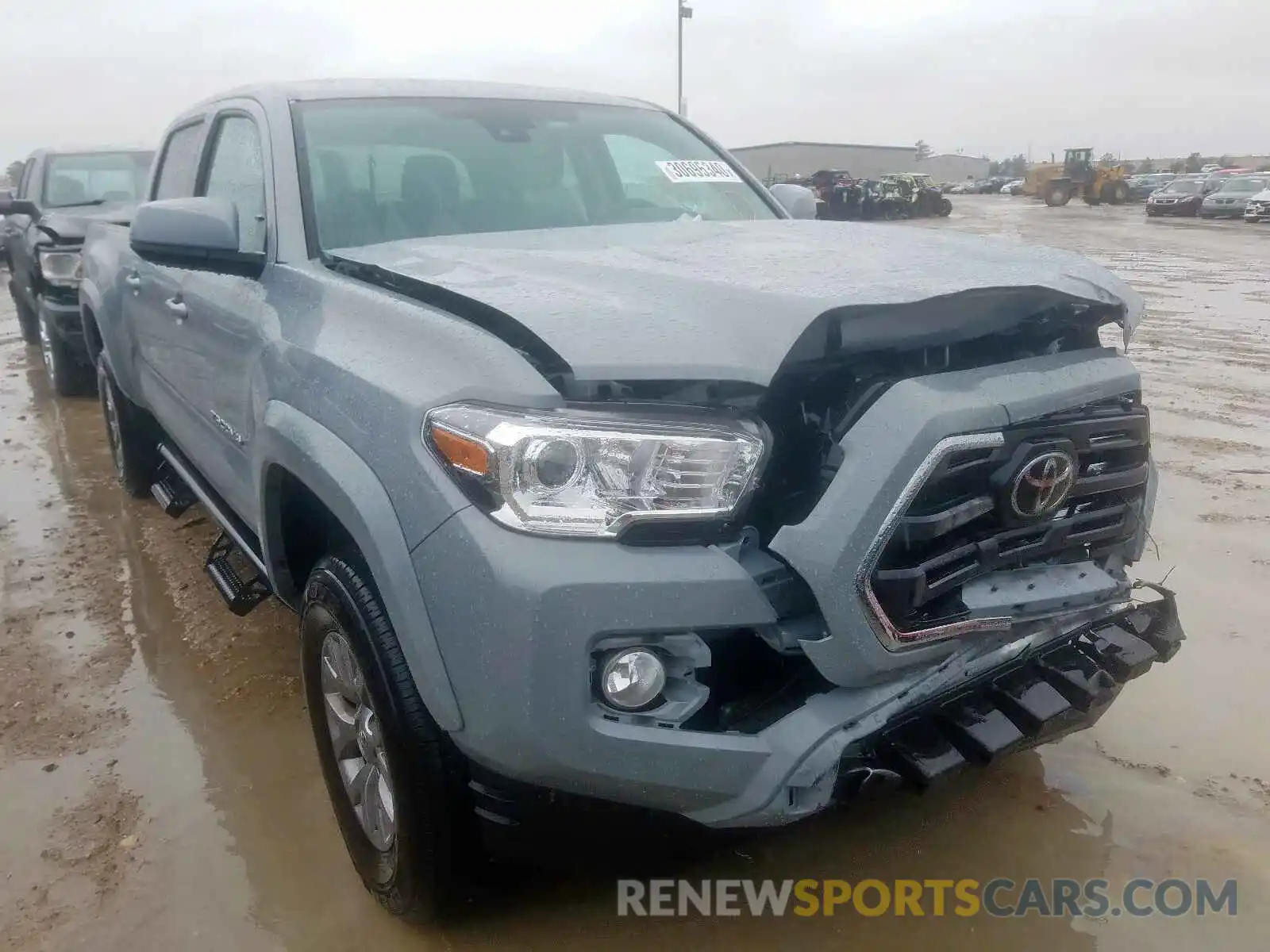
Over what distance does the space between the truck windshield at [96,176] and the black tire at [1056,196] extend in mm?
38935

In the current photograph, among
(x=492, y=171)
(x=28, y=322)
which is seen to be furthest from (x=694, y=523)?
(x=28, y=322)

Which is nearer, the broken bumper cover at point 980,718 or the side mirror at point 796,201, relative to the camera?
the broken bumper cover at point 980,718

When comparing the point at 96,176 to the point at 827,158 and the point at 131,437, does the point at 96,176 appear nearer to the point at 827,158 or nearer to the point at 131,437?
the point at 131,437

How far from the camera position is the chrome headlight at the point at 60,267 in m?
7.19

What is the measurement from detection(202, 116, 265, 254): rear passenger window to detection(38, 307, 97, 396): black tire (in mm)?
4635

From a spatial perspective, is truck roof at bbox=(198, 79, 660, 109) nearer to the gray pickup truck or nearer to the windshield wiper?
the gray pickup truck

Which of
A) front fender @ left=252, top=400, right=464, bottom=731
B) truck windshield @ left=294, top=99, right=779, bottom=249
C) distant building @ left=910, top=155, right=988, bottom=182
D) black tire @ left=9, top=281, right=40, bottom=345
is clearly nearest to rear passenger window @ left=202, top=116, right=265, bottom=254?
truck windshield @ left=294, top=99, right=779, bottom=249

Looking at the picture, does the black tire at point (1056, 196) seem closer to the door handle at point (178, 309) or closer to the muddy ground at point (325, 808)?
the muddy ground at point (325, 808)

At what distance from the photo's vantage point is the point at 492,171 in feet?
10.2

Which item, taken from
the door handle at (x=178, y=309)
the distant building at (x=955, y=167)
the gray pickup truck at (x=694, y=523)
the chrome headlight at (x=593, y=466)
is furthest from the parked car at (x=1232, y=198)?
the distant building at (x=955, y=167)

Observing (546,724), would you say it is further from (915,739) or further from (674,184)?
(674,184)

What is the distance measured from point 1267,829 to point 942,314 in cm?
161

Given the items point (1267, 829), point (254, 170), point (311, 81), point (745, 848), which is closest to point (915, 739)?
point (745, 848)

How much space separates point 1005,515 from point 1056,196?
43.5 metres
